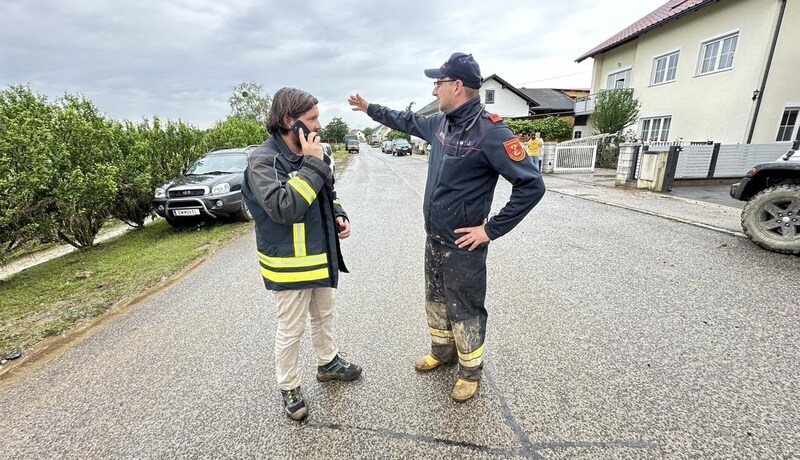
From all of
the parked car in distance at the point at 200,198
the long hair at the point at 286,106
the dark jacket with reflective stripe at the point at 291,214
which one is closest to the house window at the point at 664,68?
the parked car in distance at the point at 200,198

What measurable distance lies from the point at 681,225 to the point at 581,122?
21157 millimetres

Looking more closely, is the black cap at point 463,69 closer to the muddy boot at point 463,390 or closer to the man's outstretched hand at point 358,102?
the man's outstretched hand at point 358,102

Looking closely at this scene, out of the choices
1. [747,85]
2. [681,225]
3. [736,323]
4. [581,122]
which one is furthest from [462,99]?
[581,122]

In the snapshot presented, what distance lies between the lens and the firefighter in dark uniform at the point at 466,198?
6.32 ft

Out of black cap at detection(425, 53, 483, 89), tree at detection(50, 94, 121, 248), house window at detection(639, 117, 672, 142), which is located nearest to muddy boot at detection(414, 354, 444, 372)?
black cap at detection(425, 53, 483, 89)

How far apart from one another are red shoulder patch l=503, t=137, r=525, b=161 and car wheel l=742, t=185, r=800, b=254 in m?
4.91

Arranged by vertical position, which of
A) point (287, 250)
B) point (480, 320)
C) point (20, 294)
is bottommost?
point (20, 294)

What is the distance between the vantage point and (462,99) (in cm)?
206

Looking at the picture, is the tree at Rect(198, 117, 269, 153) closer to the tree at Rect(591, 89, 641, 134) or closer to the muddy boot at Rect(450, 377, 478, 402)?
the muddy boot at Rect(450, 377, 478, 402)

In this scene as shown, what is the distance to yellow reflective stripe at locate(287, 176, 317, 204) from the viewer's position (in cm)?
175

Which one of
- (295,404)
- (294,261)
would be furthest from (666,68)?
(295,404)

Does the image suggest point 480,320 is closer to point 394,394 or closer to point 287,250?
point 394,394

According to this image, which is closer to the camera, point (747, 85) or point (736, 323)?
point (736, 323)

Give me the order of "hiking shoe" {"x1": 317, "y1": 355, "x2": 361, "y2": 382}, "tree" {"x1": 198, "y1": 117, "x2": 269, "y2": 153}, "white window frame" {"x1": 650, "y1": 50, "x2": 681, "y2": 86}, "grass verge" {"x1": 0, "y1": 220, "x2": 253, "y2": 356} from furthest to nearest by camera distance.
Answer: "white window frame" {"x1": 650, "y1": 50, "x2": 681, "y2": 86}
"tree" {"x1": 198, "y1": 117, "x2": 269, "y2": 153}
"grass verge" {"x1": 0, "y1": 220, "x2": 253, "y2": 356}
"hiking shoe" {"x1": 317, "y1": 355, "x2": 361, "y2": 382}
